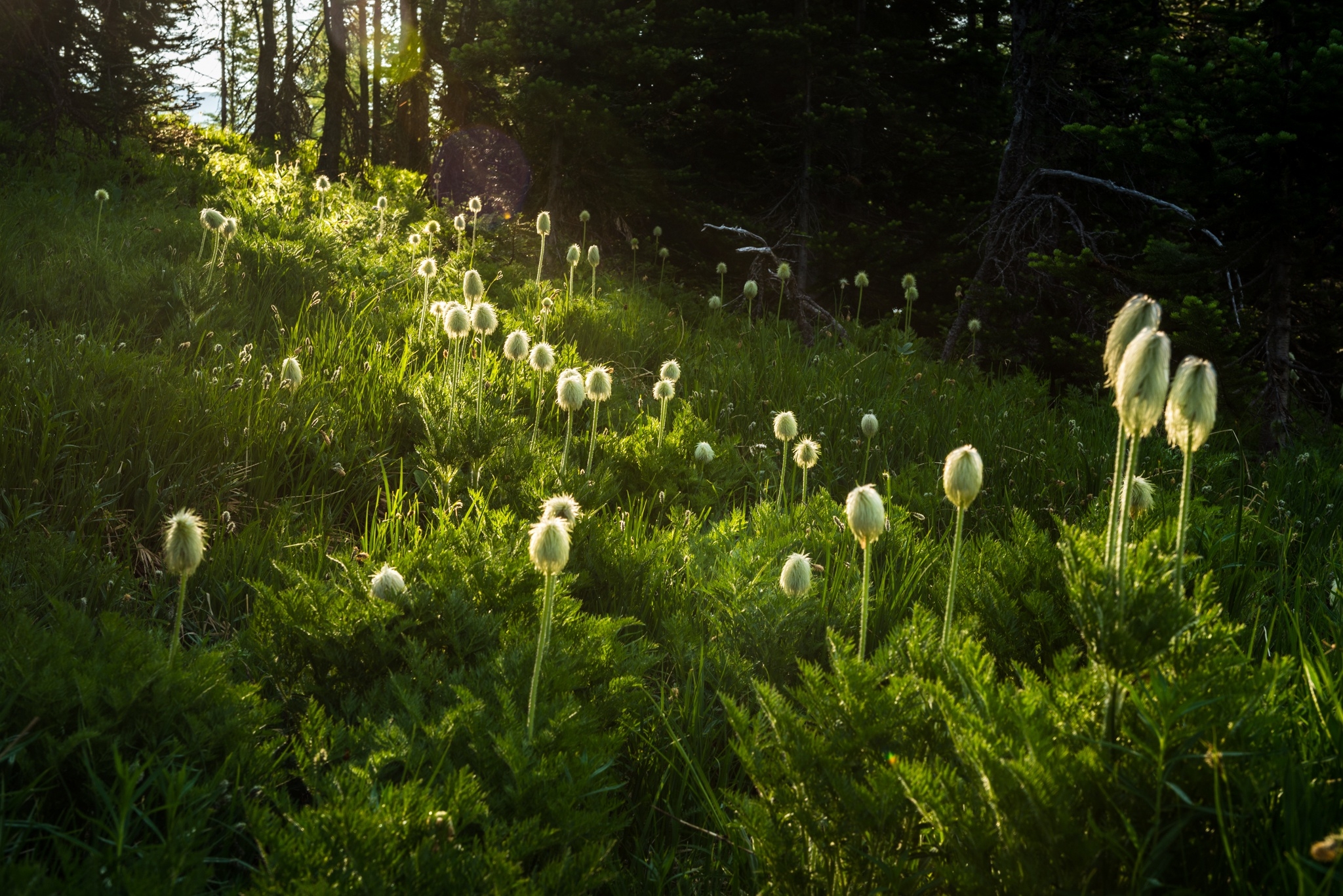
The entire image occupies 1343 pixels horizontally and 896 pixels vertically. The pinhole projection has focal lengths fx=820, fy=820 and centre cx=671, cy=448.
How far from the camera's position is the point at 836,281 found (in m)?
11.7

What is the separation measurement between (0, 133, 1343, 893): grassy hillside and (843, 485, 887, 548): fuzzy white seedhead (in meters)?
0.22

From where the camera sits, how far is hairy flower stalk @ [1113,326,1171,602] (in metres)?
1.34

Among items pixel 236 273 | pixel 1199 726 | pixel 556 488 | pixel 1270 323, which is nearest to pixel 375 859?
pixel 1199 726

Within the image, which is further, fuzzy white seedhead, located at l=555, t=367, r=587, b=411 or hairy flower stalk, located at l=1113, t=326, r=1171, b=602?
fuzzy white seedhead, located at l=555, t=367, r=587, b=411

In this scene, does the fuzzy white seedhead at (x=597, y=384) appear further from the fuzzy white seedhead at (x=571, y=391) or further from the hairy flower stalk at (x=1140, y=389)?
the hairy flower stalk at (x=1140, y=389)

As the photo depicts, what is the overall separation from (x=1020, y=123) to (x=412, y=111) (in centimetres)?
895

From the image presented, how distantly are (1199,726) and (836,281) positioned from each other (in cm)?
1092

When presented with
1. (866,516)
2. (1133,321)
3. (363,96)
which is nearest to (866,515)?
(866,516)

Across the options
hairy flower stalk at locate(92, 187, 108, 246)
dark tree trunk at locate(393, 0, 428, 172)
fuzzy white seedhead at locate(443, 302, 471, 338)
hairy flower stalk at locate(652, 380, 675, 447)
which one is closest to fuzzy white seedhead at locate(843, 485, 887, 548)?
hairy flower stalk at locate(652, 380, 675, 447)

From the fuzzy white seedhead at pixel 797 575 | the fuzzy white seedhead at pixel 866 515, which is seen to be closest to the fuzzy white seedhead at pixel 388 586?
the fuzzy white seedhead at pixel 797 575

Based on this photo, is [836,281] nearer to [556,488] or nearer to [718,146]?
[718,146]

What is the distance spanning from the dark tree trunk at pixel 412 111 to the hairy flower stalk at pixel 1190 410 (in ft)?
40.2

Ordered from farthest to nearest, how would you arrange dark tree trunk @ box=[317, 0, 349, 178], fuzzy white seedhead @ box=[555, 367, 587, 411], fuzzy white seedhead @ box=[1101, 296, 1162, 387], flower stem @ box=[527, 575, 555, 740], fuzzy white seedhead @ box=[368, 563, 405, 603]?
dark tree trunk @ box=[317, 0, 349, 178]
fuzzy white seedhead @ box=[555, 367, 587, 411]
fuzzy white seedhead @ box=[368, 563, 405, 603]
flower stem @ box=[527, 575, 555, 740]
fuzzy white seedhead @ box=[1101, 296, 1162, 387]

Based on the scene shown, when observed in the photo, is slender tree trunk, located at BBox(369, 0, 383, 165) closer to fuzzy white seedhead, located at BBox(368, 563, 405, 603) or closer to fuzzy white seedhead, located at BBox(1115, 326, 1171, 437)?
fuzzy white seedhead, located at BBox(368, 563, 405, 603)
